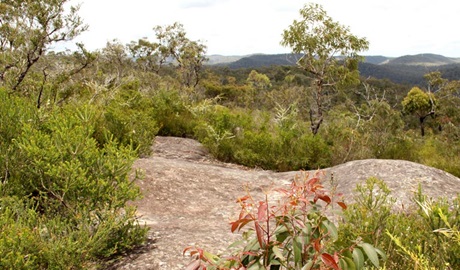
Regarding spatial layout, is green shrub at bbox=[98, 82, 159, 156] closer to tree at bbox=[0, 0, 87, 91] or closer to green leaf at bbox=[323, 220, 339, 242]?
tree at bbox=[0, 0, 87, 91]

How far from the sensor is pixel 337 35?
1249 cm

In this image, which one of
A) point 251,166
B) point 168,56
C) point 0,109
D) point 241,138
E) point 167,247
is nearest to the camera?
point 167,247

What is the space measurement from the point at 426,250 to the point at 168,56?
109ft

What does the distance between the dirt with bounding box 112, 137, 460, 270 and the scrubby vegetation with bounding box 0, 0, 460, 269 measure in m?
0.34

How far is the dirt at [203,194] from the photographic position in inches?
129

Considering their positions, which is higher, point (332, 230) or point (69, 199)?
point (332, 230)

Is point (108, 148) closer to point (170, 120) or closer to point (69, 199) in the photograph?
point (69, 199)

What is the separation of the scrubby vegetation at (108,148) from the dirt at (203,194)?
0.34m

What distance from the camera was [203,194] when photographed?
550 centimetres

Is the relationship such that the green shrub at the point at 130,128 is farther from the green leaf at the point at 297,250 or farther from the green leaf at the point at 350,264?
the green leaf at the point at 350,264

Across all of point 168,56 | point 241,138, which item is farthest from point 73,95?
point 168,56

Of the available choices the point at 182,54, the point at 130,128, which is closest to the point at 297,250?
the point at 130,128

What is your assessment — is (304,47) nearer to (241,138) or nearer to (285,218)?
(241,138)

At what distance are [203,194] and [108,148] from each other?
2267mm
